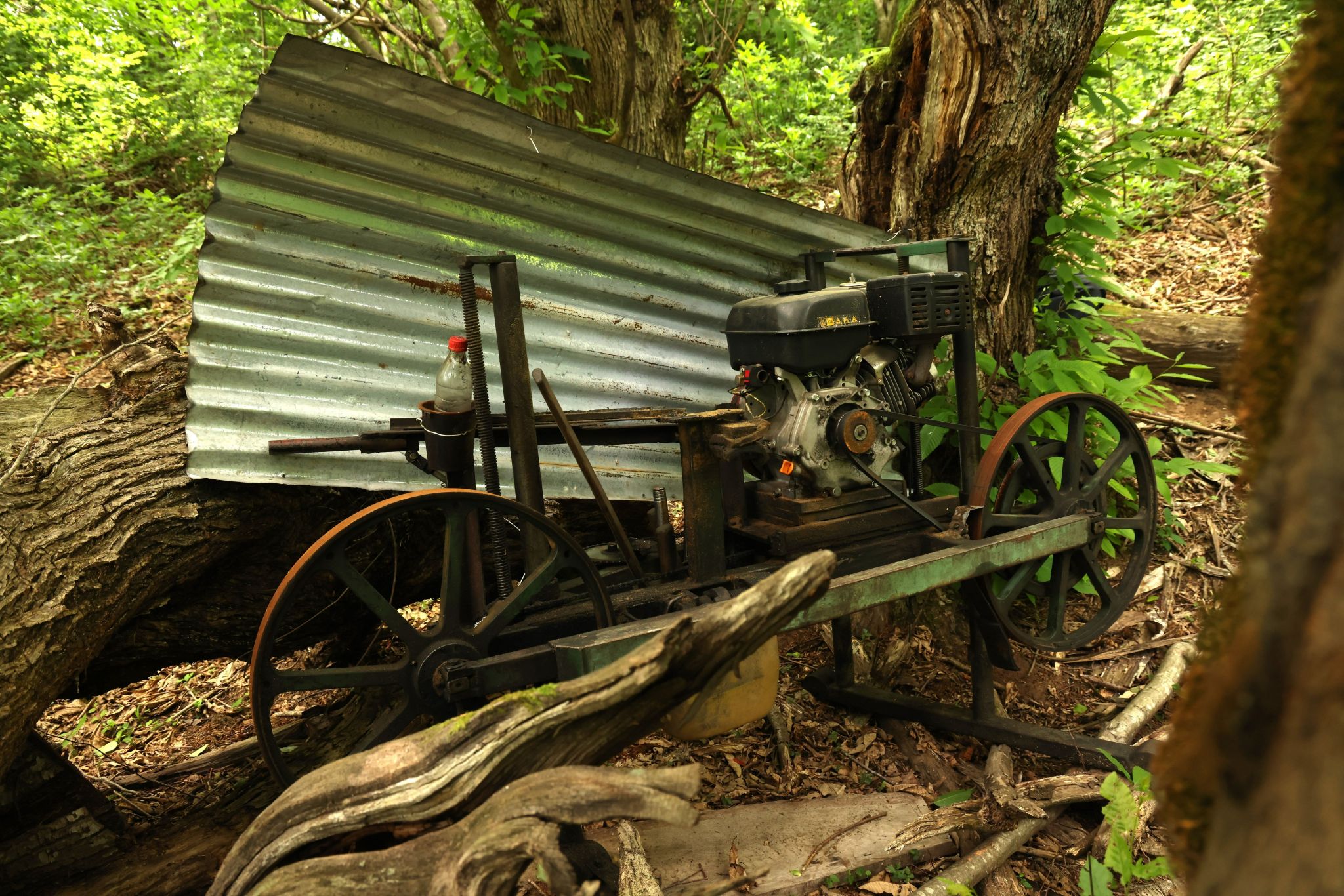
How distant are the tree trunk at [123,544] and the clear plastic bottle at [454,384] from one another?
0.73 metres

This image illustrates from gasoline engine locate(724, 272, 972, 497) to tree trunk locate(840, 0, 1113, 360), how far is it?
108 cm

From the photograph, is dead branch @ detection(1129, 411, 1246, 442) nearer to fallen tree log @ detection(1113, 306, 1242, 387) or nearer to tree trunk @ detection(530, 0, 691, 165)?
fallen tree log @ detection(1113, 306, 1242, 387)

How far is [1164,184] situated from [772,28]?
11.9ft

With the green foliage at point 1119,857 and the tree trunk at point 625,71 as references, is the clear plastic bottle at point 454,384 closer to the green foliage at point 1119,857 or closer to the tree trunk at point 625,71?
the green foliage at point 1119,857

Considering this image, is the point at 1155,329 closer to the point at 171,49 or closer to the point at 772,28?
the point at 772,28

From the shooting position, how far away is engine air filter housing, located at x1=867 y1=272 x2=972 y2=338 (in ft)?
10.6

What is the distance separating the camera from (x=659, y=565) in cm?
327

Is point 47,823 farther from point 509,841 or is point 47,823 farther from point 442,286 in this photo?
point 442,286

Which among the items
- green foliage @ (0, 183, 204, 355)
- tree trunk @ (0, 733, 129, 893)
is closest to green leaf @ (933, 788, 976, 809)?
tree trunk @ (0, 733, 129, 893)

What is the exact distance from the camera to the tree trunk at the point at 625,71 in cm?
519

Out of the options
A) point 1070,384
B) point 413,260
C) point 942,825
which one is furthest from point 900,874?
point 413,260

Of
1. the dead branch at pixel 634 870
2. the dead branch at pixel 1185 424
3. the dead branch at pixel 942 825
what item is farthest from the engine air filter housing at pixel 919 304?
the dead branch at pixel 1185 424

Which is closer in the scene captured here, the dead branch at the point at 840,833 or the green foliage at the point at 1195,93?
the dead branch at the point at 840,833

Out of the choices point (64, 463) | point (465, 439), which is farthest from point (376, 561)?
point (64, 463)
